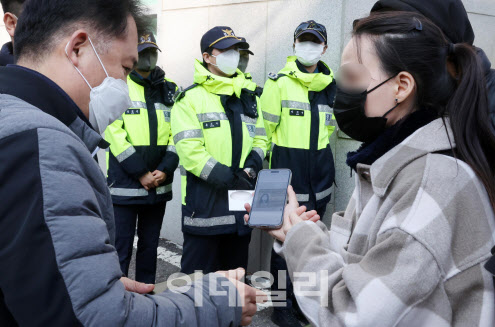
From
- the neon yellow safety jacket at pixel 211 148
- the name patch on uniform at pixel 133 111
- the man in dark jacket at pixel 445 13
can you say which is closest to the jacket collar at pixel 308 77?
the neon yellow safety jacket at pixel 211 148

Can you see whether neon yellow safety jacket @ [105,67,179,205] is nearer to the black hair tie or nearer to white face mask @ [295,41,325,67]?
white face mask @ [295,41,325,67]

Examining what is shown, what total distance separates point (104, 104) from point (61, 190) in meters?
0.75

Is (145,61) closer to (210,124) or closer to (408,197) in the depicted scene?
(210,124)

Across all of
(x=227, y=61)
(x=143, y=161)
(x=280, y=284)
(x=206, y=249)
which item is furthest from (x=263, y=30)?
(x=280, y=284)

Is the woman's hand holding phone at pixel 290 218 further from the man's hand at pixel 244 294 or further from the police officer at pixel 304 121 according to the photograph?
the police officer at pixel 304 121

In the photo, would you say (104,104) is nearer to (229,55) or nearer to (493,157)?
(493,157)

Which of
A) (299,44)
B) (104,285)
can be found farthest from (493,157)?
(299,44)

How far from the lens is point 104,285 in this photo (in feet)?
3.41

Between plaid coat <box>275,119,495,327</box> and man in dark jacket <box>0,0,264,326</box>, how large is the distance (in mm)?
394

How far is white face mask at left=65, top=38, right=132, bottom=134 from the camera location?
5.17ft

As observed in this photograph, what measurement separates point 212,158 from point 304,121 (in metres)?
1.06

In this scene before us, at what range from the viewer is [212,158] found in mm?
3539

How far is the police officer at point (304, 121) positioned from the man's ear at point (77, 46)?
2.84 meters

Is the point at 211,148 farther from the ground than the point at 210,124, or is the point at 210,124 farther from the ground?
the point at 210,124
